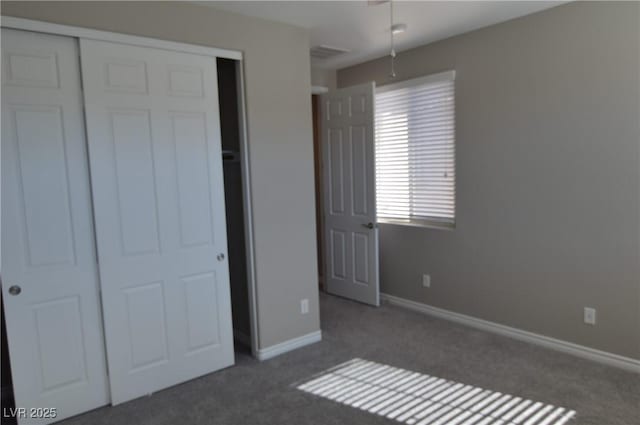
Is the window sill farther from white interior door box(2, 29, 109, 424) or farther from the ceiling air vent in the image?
white interior door box(2, 29, 109, 424)

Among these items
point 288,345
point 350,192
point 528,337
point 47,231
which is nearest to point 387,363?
point 288,345

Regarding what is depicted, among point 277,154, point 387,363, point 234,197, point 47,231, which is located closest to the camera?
A: point 47,231

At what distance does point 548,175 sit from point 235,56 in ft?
8.14

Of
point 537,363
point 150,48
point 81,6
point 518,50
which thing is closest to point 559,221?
point 537,363

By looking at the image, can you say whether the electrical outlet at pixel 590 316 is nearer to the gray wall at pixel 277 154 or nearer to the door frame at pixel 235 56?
the gray wall at pixel 277 154

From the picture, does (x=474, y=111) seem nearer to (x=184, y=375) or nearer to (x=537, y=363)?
(x=537, y=363)

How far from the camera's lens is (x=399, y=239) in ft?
14.6

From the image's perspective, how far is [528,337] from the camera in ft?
11.4

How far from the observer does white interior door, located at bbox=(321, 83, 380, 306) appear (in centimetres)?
431

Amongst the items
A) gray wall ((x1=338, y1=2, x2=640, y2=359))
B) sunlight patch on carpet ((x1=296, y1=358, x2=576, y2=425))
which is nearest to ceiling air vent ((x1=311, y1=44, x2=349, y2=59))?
gray wall ((x1=338, y1=2, x2=640, y2=359))

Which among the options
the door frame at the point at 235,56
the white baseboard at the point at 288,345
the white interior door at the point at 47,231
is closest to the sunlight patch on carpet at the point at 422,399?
the white baseboard at the point at 288,345

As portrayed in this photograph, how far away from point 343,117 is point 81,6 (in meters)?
2.60

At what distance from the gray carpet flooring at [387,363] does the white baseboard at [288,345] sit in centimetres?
7

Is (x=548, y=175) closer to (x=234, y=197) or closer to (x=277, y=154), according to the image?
(x=277, y=154)
